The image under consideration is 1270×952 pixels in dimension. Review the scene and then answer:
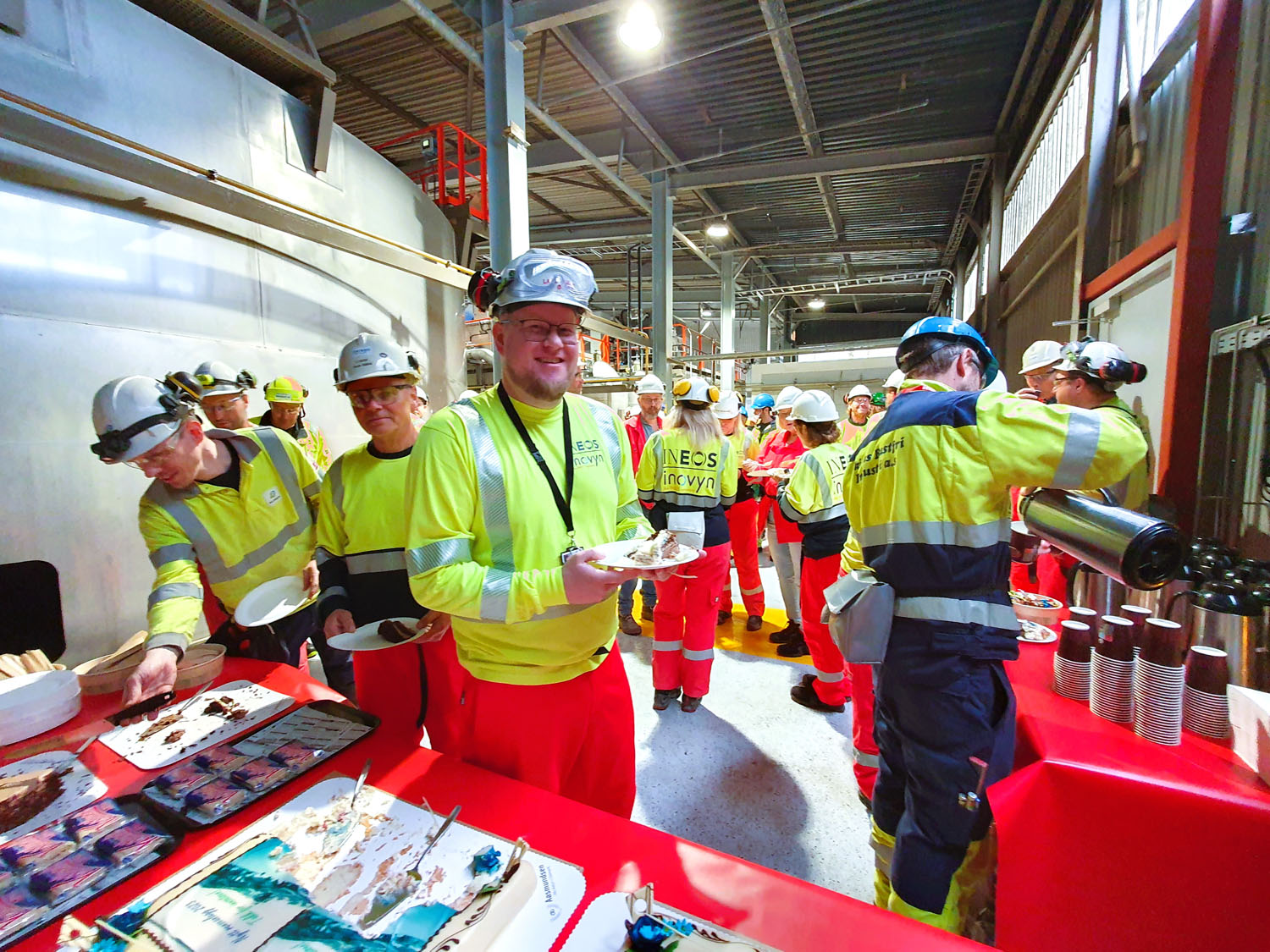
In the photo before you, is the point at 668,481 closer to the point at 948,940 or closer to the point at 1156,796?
the point at 1156,796

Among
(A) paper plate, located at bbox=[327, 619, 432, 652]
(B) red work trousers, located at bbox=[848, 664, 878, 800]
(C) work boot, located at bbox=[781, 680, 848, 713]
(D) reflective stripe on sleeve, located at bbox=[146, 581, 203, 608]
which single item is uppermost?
(D) reflective stripe on sleeve, located at bbox=[146, 581, 203, 608]

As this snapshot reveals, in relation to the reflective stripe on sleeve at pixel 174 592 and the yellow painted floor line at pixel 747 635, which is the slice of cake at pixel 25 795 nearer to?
the reflective stripe on sleeve at pixel 174 592

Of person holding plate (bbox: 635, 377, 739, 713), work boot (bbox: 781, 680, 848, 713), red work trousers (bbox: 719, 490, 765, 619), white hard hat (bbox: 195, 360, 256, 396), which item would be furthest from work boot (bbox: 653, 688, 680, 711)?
white hard hat (bbox: 195, 360, 256, 396)

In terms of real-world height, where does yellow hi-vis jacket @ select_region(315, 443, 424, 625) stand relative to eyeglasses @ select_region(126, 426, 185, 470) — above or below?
below

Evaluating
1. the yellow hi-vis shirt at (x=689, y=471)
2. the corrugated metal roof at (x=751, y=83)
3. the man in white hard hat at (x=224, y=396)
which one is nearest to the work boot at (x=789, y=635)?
the yellow hi-vis shirt at (x=689, y=471)

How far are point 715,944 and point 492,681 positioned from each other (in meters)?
0.89

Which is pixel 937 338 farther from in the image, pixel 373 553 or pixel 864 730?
pixel 373 553

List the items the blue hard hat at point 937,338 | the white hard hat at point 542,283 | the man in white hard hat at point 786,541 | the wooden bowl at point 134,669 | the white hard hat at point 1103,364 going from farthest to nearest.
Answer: the man in white hard hat at point 786,541 → the white hard hat at point 1103,364 → the blue hard hat at point 937,338 → the wooden bowl at point 134,669 → the white hard hat at point 542,283

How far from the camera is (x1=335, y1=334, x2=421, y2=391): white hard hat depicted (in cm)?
213

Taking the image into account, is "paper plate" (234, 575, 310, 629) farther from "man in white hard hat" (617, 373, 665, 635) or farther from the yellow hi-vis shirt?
"man in white hard hat" (617, 373, 665, 635)

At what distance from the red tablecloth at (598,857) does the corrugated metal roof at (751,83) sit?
6285 millimetres

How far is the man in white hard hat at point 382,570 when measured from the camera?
2141mm

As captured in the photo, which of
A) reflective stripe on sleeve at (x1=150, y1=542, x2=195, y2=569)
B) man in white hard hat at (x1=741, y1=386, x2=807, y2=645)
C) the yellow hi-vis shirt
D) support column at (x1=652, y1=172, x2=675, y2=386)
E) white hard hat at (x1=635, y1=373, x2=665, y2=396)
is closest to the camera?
reflective stripe on sleeve at (x1=150, y1=542, x2=195, y2=569)

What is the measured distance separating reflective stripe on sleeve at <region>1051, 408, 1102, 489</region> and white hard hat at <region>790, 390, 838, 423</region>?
2271 millimetres
